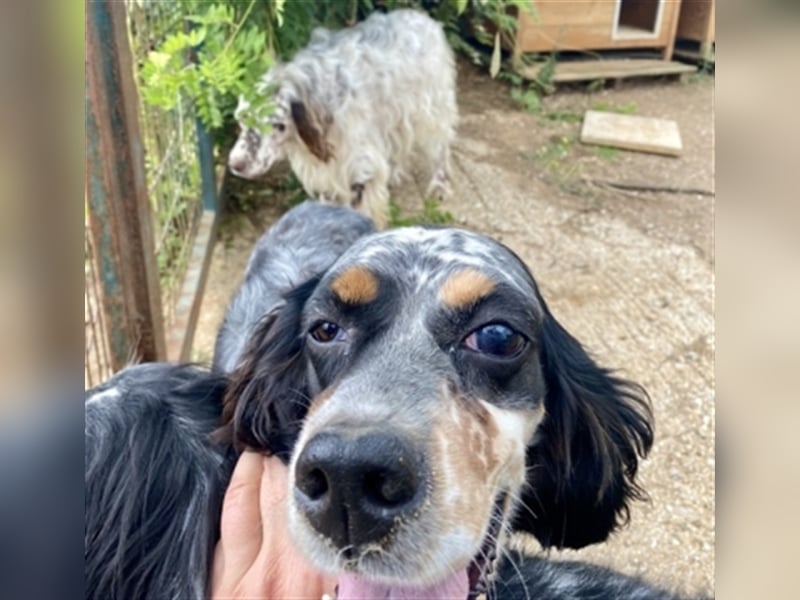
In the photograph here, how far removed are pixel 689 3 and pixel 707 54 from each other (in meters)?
0.46

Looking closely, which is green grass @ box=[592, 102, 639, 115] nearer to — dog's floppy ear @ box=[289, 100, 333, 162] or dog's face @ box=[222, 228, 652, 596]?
dog's floppy ear @ box=[289, 100, 333, 162]

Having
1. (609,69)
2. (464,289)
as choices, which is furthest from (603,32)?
(464,289)

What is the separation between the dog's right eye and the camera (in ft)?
5.65

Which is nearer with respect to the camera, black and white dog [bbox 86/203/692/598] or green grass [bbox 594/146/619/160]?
black and white dog [bbox 86/203/692/598]

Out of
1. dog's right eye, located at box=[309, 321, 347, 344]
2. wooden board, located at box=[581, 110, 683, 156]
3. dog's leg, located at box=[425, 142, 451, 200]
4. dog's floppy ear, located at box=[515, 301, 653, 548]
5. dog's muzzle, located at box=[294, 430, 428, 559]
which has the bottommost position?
wooden board, located at box=[581, 110, 683, 156]

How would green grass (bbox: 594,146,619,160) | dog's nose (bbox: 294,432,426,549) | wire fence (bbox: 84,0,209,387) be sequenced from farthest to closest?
green grass (bbox: 594,146,619,160) < wire fence (bbox: 84,0,209,387) < dog's nose (bbox: 294,432,426,549)

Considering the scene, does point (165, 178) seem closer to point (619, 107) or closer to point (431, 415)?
point (431, 415)

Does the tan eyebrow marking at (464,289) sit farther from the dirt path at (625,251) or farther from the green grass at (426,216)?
the green grass at (426,216)

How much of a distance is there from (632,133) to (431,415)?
211 inches

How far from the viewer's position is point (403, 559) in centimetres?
130

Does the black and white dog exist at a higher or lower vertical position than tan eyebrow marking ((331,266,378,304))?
lower

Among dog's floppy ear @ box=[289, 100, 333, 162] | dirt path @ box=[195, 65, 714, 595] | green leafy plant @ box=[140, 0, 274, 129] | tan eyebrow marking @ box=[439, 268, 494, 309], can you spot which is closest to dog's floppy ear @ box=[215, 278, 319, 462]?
tan eyebrow marking @ box=[439, 268, 494, 309]
